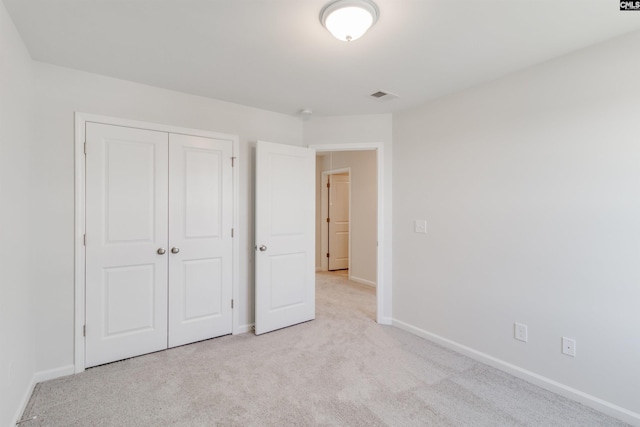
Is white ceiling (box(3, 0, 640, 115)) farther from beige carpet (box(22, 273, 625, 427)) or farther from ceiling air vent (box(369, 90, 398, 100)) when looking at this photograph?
beige carpet (box(22, 273, 625, 427))

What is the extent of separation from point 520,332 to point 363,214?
3251 millimetres

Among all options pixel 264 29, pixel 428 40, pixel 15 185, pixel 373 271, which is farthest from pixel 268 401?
pixel 373 271

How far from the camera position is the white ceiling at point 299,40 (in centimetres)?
163

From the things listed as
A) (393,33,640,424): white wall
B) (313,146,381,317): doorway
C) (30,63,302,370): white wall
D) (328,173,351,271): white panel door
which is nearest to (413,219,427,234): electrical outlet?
(393,33,640,424): white wall

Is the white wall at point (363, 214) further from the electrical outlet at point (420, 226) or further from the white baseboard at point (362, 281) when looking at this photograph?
the electrical outlet at point (420, 226)

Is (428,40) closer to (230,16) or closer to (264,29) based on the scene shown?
(264,29)

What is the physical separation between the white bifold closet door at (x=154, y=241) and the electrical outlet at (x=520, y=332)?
2545 mm

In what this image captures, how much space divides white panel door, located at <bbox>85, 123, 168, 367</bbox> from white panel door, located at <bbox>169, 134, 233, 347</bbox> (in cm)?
9

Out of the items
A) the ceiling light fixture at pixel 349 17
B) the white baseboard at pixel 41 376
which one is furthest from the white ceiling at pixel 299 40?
the white baseboard at pixel 41 376

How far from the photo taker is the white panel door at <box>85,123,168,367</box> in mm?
2381

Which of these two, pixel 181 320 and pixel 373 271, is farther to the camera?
pixel 373 271

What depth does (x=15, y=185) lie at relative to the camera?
5.98 ft

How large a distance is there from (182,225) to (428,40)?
247cm

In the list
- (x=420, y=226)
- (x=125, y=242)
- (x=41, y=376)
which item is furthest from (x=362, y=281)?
(x=41, y=376)
